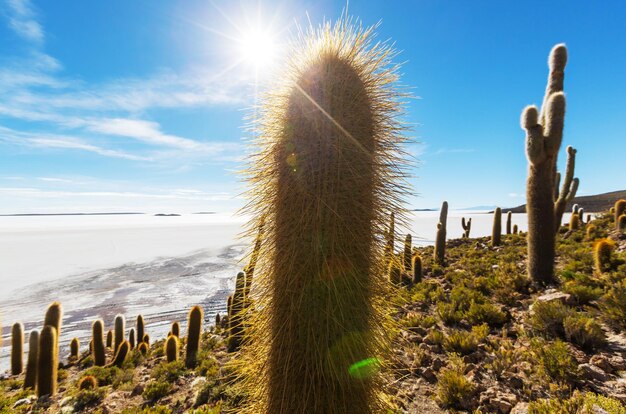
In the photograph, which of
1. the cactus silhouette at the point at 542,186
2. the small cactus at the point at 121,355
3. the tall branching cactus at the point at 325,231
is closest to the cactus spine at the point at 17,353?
the small cactus at the point at 121,355

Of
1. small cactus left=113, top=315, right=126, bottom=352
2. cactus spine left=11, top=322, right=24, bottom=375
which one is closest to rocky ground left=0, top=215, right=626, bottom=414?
cactus spine left=11, top=322, right=24, bottom=375

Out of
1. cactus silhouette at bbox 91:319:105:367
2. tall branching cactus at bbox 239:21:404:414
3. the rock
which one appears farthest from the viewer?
cactus silhouette at bbox 91:319:105:367

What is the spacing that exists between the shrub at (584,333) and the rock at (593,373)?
715mm

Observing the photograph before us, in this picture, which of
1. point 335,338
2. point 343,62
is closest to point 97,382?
point 335,338

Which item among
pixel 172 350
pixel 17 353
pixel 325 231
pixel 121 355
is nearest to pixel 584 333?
pixel 325 231

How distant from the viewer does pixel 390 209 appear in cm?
277

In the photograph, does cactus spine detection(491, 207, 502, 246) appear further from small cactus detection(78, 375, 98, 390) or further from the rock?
small cactus detection(78, 375, 98, 390)

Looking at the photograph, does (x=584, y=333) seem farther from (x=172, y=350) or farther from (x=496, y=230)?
(x=496, y=230)

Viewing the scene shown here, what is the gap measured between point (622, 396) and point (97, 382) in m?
10.9

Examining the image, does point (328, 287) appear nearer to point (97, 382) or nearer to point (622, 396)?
point (622, 396)

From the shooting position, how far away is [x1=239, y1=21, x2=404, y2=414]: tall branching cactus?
8.16 feet

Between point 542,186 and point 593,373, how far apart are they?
556 cm

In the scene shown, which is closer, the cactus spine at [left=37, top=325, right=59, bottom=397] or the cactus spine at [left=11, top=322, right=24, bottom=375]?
the cactus spine at [left=37, top=325, right=59, bottom=397]

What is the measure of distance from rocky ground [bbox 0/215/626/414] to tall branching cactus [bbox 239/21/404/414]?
0.53m
